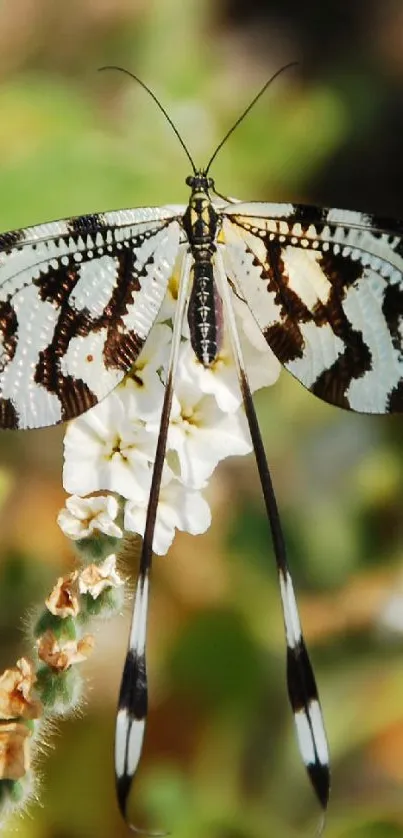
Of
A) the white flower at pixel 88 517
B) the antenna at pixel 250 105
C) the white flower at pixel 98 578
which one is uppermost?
the antenna at pixel 250 105

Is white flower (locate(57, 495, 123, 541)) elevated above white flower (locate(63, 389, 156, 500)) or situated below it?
below

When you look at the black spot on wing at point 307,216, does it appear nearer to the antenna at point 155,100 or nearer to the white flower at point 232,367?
the white flower at point 232,367

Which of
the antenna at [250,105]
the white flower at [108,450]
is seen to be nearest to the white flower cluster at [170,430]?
the white flower at [108,450]

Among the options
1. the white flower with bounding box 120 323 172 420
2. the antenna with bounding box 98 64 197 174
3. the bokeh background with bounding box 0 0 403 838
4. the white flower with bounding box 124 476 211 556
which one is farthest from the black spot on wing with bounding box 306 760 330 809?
the antenna with bounding box 98 64 197 174

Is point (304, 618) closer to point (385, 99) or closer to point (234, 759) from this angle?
point (234, 759)

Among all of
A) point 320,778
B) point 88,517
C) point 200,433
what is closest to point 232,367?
point 200,433

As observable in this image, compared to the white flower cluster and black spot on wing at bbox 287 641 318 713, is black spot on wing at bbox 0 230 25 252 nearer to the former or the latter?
the white flower cluster

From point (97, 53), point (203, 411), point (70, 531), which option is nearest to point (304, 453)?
point (203, 411)
